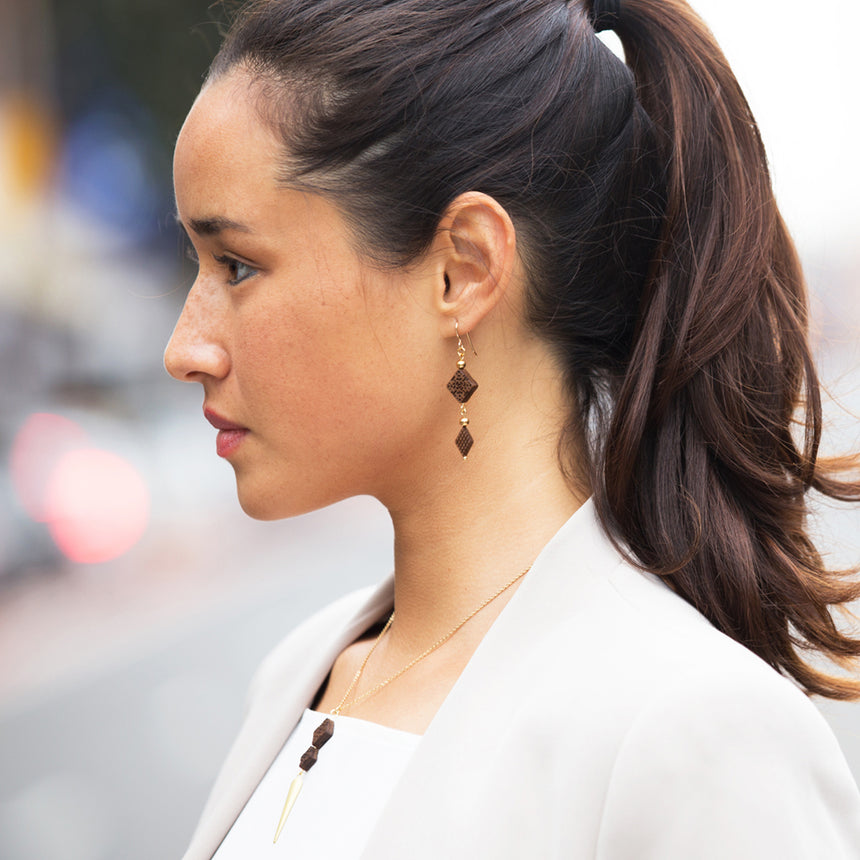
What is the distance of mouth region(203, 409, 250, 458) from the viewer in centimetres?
115

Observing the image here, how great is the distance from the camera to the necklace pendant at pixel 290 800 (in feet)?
3.77

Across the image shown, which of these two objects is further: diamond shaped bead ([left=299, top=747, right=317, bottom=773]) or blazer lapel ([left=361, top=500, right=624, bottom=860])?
diamond shaped bead ([left=299, top=747, right=317, bottom=773])

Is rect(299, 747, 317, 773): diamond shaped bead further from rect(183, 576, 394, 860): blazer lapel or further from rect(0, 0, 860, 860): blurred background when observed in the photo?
rect(0, 0, 860, 860): blurred background

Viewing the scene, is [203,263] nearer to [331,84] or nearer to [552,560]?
[331,84]

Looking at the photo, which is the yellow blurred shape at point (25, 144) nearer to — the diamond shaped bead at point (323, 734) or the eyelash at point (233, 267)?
the eyelash at point (233, 267)

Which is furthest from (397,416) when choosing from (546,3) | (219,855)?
(219,855)

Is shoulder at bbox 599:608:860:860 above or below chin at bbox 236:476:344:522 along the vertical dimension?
below

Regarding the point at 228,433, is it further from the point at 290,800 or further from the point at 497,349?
the point at 290,800

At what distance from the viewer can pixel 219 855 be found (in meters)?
1.23

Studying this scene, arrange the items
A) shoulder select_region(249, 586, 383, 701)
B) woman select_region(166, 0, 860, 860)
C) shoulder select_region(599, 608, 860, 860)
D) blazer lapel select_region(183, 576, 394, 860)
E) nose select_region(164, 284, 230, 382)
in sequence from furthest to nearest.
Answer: shoulder select_region(249, 586, 383, 701) < blazer lapel select_region(183, 576, 394, 860) < nose select_region(164, 284, 230, 382) < woman select_region(166, 0, 860, 860) < shoulder select_region(599, 608, 860, 860)

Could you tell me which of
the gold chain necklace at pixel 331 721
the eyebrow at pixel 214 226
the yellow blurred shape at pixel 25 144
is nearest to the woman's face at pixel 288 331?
the eyebrow at pixel 214 226

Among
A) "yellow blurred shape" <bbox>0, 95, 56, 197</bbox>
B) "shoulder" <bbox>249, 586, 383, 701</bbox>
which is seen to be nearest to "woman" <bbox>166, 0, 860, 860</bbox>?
"shoulder" <bbox>249, 586, 383, 701</bbox>

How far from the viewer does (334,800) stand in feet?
3.67

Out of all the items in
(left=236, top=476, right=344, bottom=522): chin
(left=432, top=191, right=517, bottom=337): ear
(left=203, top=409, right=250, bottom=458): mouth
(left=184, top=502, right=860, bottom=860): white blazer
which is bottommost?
(left=184, top=502, right=860, bottom=860): white blazer
